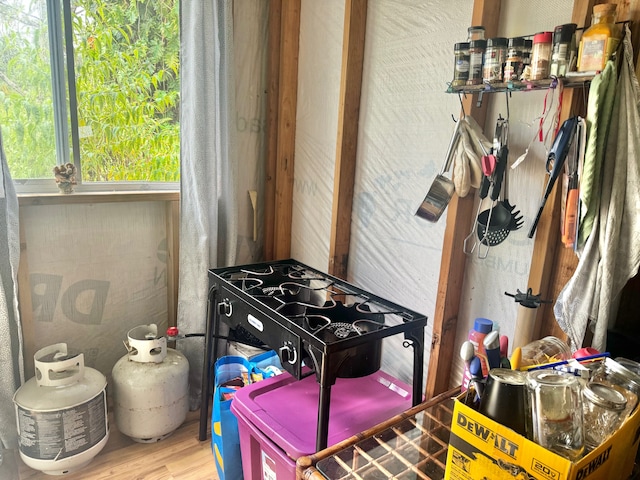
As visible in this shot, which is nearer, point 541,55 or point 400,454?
point 400,454

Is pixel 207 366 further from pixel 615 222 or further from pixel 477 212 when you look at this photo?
pixel 615 222

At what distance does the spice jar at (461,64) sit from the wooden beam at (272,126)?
3.49 ft

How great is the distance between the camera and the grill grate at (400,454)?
897mm

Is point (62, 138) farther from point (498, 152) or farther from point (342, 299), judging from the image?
point (498, 152)

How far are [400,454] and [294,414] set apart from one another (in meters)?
0.47

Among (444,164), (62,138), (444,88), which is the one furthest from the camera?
(62,138)

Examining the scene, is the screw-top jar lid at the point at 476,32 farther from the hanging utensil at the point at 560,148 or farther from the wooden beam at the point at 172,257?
the wooden beam at the point at 172,257

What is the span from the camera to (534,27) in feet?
4.18

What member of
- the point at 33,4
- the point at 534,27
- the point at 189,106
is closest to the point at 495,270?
the point at 534,27

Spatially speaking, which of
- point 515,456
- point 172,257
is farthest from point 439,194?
Answer: point 172,257

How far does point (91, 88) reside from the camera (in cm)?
186

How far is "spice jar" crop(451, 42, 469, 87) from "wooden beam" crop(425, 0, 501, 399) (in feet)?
0.25

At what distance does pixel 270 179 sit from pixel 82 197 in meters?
0.86

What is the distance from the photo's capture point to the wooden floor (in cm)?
173
